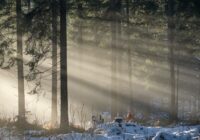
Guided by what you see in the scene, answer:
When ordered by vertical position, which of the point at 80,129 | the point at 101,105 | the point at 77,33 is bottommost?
the point at 101,105

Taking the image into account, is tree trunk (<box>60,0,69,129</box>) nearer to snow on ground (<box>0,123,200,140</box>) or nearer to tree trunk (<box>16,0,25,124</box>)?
snow on ground (<box>0,123,200,140</box>)

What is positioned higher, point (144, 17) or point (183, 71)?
point (144, 17)

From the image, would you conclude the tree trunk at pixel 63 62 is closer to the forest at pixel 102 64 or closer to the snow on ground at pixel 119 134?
the forest at pixel 102 64

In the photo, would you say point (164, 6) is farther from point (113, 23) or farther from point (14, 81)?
point (14, 81)

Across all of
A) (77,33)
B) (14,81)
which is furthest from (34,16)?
(14,81)

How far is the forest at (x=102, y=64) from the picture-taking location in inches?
782

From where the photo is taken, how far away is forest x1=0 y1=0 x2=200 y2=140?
19.9m

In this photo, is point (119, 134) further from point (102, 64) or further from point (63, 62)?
A: point (102, 64)

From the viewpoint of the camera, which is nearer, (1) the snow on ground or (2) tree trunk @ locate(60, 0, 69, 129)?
(1) the snow on ground

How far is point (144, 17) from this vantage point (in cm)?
3184

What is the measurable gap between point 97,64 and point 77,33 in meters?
4.52

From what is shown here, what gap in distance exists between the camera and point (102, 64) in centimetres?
4159

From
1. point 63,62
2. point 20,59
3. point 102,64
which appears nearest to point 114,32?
point 20,59

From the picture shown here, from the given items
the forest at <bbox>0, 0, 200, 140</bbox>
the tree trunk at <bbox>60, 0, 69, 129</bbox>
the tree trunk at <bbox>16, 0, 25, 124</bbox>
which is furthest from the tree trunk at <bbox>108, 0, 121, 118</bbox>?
the tree trunk at <bbox>60, 0, 69, 129</bbox>
